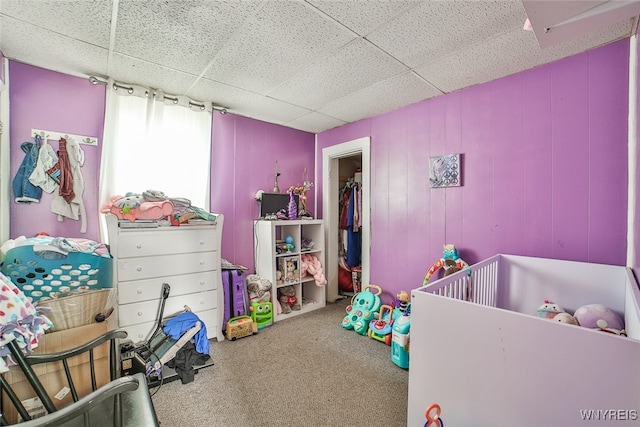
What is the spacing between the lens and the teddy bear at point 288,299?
307 cm

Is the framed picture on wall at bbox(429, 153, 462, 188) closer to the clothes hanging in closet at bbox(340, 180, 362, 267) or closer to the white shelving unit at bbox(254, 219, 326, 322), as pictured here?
the clothes hanging in closet at bbox(340, 180, 362, 267)

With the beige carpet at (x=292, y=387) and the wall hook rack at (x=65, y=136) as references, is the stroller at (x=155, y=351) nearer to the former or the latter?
the beige carpet at (x=292, y=387)

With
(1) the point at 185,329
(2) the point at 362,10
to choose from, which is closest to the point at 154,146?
(1) the point at 185,329

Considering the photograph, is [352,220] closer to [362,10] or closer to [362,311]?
[362,311]

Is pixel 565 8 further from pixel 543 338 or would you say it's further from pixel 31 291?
pixel 31 291

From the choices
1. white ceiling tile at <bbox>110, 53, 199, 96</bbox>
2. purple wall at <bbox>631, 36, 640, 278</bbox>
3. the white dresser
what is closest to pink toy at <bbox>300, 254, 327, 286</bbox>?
the white dresser

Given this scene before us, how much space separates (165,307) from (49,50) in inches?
79.7

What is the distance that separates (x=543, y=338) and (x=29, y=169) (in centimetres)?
318

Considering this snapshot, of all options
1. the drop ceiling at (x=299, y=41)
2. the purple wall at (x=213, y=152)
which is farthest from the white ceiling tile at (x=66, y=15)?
the purple wall at (x=213, y=152)

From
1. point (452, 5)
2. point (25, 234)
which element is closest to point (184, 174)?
point (25, 234)

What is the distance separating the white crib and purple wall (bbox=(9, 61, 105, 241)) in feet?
8.66

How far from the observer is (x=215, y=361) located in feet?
6.89

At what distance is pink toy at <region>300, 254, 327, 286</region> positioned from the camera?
322 cm

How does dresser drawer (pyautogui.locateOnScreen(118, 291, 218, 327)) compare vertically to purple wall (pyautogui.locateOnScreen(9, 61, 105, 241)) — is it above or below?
below
